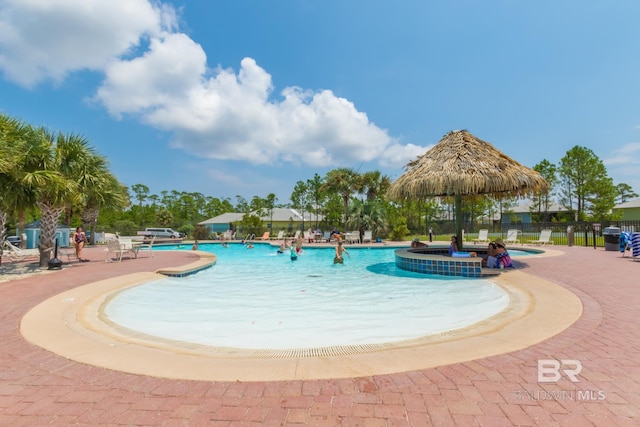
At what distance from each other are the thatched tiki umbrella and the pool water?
300 centimetres

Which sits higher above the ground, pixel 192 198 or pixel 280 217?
pixel 192 198

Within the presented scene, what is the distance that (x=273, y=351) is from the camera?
3.70 metres

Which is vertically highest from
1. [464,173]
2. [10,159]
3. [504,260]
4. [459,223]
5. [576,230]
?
[464,173]

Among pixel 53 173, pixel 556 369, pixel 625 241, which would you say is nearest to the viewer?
pixel 556 369

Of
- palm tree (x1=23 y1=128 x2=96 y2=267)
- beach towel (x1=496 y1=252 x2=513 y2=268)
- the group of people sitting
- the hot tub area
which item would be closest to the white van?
palm tree (x1=23 y1=128 x2=96 y2=267)

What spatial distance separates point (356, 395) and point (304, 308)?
4642 millimetres

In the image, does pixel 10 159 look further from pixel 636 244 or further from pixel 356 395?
pixel 636 244

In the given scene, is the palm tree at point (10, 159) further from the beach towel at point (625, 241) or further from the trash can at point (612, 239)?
the trash can at point (612, 239)

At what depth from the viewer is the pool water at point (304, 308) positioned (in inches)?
207

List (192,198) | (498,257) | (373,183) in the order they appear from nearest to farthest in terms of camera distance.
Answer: (498,257), (373,183), (192,198)

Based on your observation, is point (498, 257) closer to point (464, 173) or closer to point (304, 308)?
point (464, 173)

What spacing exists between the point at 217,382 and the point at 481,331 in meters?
3.30

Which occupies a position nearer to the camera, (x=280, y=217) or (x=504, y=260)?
(x=504, y=260)

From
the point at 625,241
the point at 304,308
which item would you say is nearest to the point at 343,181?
the point at 625,241
